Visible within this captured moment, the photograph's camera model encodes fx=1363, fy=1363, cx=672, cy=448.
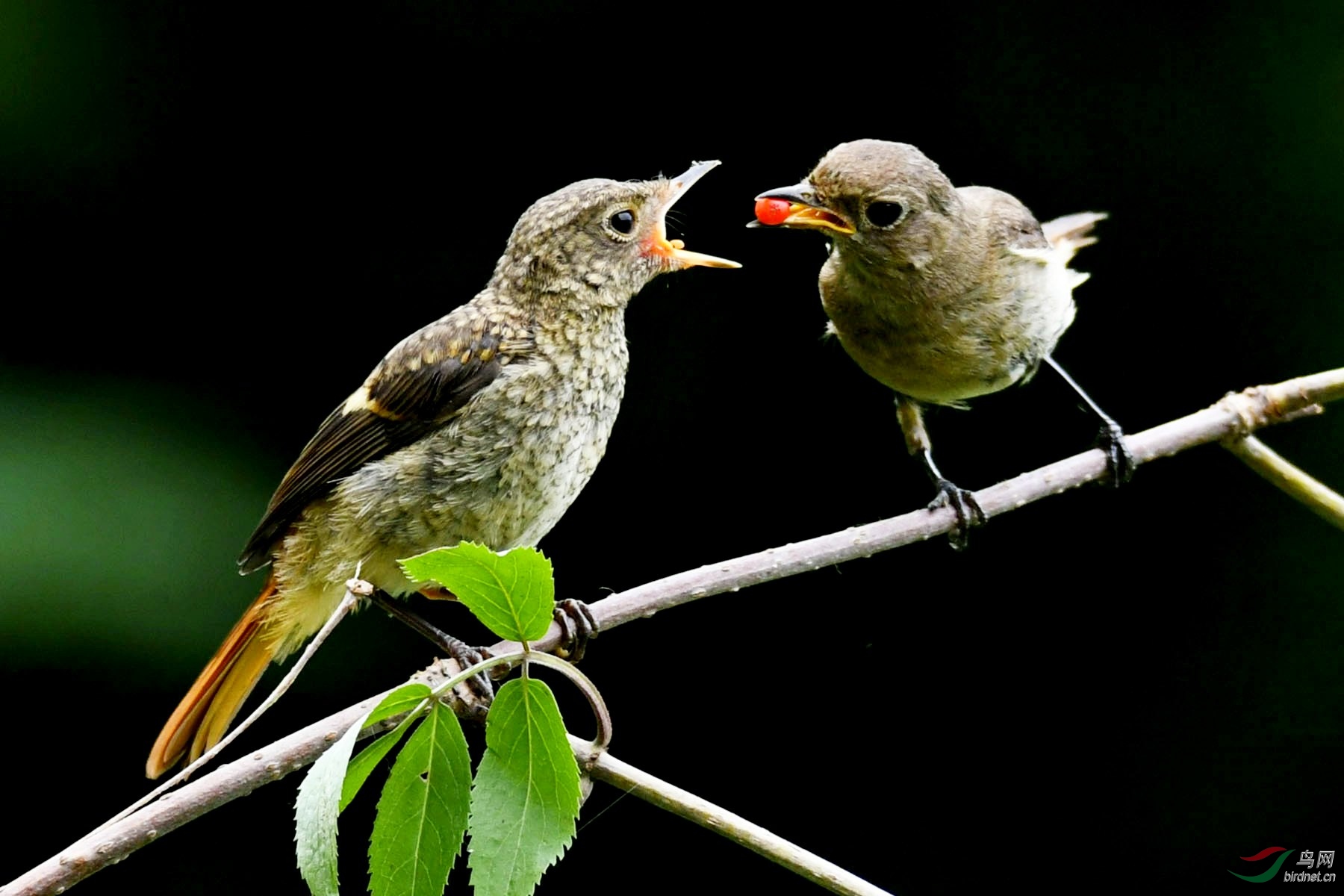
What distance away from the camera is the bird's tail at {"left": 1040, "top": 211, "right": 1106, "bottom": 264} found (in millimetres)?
3217

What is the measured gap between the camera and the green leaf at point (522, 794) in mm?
1255

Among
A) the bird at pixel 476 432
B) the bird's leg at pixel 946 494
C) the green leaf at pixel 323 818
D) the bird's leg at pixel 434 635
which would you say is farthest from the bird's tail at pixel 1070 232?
the green leaf at pixel 323 818

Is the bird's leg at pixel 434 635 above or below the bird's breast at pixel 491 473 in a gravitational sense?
below

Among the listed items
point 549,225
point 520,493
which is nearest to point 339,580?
point 520,493

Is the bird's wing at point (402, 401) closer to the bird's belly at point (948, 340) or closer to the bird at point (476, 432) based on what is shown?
the bird at point (476, 432)

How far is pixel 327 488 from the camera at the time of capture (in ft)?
7.95

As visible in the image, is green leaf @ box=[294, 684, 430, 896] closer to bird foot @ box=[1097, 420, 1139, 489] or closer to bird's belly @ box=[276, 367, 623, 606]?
bird's belly @ box=[276, 367, 623, 606]

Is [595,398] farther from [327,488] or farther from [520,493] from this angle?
[327,488]

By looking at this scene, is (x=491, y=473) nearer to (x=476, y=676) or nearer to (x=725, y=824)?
(x=476, y=676)

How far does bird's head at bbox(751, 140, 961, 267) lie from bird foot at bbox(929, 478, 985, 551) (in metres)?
0.45

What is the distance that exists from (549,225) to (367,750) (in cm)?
126

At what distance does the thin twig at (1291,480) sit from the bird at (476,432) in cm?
103

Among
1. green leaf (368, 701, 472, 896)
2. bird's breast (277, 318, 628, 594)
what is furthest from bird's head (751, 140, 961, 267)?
green leaf (368, 701, 472, 896)

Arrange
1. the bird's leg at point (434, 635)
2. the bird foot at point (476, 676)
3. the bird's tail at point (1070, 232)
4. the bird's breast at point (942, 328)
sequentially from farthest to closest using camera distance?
the bird's tail at point (1070, 232) → the bird's breast at point (942, 328) → the bird's leg at point (434, 635) → the bird foot at point (476, 676)
